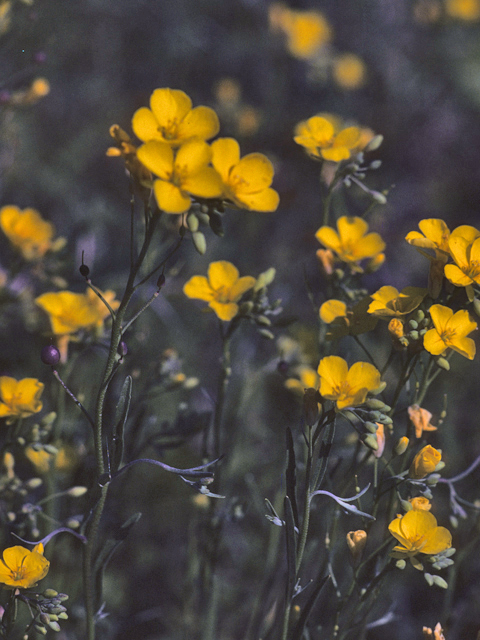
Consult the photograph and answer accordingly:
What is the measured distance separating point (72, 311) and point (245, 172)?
27.3 inches

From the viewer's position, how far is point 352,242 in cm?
163

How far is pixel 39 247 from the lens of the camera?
1913 mm

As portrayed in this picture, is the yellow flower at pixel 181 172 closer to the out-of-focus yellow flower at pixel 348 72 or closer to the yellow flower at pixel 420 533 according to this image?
the yellow flower at pixel 420 533

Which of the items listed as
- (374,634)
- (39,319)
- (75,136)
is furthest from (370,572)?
(75,136)

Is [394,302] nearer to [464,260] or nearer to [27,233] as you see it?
[464,260]

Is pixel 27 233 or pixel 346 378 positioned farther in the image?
pixel 27 233

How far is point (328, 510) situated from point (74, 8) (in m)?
4.81

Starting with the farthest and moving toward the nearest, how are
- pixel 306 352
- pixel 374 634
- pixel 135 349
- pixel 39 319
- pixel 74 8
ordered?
pixel 74 8
pixel 306 352
pixel 374 634
pixel 39 319
pixel 135 349

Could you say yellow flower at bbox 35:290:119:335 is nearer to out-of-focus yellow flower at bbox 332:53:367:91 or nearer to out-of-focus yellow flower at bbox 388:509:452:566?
out-of-focus yellow flower at bbox 388:509:452:566

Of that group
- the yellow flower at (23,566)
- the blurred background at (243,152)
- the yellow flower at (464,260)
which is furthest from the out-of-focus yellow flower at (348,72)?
the yellow flower at (23,566)

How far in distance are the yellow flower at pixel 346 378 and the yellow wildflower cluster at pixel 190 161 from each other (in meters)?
0.33

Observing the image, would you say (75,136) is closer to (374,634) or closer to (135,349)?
(135,349)

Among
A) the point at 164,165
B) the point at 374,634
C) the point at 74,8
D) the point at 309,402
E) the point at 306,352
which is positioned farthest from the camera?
the point at 74,8

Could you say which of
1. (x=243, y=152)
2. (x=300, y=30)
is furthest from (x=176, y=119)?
(x=300, y=30)
